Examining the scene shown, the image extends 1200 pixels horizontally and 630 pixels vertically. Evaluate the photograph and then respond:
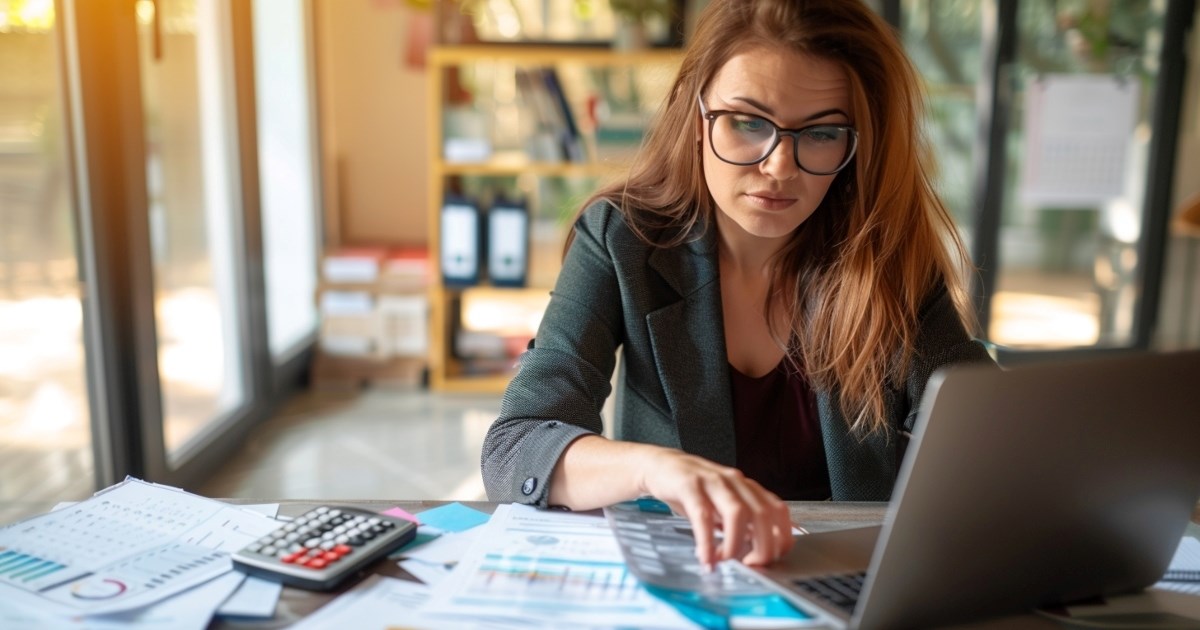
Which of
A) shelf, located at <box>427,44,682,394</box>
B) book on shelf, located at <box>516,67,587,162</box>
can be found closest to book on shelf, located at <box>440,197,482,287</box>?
shelf, located at <box>427,44,682,394</box>

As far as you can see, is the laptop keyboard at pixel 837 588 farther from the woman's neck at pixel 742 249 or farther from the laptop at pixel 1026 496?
the woman's neck at pixel 742 249

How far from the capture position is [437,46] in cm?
372

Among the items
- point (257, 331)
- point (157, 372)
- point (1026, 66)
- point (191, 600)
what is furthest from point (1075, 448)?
point (1026, 66)

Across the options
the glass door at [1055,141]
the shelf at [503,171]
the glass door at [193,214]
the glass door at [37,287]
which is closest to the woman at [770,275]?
the glass door at [37,287]

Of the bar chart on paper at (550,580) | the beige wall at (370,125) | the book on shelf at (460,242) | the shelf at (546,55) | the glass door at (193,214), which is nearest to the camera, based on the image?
the bar chart on paper at (550,580)

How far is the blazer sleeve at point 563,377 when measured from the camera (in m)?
1.10

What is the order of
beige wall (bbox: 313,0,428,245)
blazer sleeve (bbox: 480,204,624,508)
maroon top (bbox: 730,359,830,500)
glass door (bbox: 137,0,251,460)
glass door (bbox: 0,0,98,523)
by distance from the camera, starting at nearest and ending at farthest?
1. blazer sleeve (bbox: 480,204,624,508)
2. maroon top (bbox: 730,359,830,500)
3. glass door (bbox: 0,0,98,523)
4. glass door (bbox: 137,0,251,460)
5. beige wall (bbox: 313,0,428,245)

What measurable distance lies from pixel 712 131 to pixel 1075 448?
2.12 ft

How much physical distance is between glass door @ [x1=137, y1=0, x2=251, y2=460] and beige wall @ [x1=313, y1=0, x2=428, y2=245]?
0.97m

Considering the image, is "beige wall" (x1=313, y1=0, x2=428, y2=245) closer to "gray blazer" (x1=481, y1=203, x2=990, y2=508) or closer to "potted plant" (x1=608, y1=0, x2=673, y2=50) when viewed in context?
"potted plant" (x1=608, y1=0, x2=673, y2=50)

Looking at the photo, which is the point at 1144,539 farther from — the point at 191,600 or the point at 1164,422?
the point at 191,600

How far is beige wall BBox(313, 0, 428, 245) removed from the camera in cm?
419

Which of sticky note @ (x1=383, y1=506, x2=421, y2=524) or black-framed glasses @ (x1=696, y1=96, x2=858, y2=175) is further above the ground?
black-framed glasses @ (x1=696, y1=96, x2=858, y2=175)

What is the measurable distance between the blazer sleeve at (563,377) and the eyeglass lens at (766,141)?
0.21m
